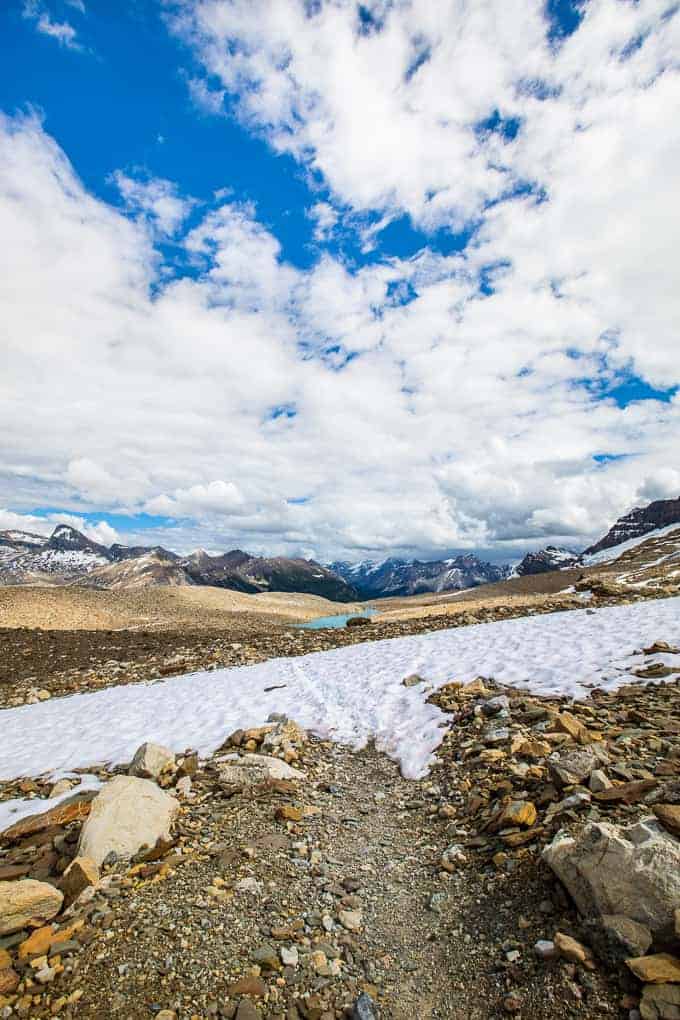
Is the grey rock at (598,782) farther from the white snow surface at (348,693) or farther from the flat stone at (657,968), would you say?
the white snow surface at (348,693)

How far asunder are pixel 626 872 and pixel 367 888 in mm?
3181

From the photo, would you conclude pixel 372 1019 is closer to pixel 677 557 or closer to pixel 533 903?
pixel 533 903

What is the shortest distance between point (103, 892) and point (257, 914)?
6.14 feet

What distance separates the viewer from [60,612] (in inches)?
1806

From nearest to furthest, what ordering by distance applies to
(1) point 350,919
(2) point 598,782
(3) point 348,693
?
(1) point 350,919
(2) point 598,782
(3) point 348,693

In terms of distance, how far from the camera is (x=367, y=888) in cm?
591

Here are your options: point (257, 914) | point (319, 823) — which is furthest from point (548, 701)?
point (257, 914)

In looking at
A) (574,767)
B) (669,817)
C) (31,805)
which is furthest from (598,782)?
(31,805)

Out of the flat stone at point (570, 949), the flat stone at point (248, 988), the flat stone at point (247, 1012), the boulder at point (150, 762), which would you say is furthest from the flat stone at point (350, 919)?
the boulder at point (150, 762)

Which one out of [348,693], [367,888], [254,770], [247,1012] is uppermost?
[348,693]

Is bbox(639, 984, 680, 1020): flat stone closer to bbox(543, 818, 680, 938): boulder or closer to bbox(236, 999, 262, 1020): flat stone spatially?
bbox(543, 818, 680, 938): boulder

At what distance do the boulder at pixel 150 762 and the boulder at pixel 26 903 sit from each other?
10.0ft

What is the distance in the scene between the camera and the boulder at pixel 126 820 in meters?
6.07

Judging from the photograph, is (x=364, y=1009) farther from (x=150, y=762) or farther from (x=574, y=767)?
(x=150, y=762)
